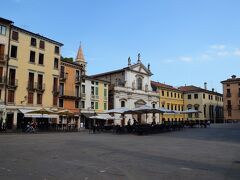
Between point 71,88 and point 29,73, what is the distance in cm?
872

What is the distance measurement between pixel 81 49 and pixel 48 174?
5842cm

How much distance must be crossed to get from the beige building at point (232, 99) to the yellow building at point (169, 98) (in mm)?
14029

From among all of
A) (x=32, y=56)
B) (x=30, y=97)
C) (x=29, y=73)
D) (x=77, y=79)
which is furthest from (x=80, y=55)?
(x=30, y=97)

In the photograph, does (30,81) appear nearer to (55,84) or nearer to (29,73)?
(29,73)

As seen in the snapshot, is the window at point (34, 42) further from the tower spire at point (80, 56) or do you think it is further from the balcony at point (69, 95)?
the tower spire at point (80, 56)

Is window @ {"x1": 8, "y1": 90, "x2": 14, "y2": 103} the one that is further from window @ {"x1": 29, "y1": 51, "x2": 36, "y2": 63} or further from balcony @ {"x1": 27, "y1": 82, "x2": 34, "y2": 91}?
window @ {"x1": 29, "y1": 51, "x2": 36, "y2": 63}

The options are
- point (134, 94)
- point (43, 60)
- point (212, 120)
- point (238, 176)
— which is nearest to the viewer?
point (238, 176)

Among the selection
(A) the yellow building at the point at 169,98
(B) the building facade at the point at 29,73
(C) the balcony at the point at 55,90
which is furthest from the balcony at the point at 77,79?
(A) the yellow building at the point at 169,98

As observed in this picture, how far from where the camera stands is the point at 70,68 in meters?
46.6

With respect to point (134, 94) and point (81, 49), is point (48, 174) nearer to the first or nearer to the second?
point (134, 94)

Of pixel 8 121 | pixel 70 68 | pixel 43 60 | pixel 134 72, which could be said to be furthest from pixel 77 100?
pixel 134 72

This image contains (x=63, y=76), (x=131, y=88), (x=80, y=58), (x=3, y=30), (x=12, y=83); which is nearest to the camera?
(x=3, y=30)

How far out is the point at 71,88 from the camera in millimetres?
46594

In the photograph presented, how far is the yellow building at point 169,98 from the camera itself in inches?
2753
